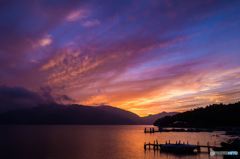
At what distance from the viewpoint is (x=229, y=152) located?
49.8 m

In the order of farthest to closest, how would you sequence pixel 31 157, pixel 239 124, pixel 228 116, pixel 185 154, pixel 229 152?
pixel 228 116, pixel 239 124, pixel 31 157, pixel 185 154, pixel 229 152

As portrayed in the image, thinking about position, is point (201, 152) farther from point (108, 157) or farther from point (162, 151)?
point (108, 157)

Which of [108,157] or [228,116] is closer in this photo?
[108,157]

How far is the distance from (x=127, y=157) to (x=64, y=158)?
16.5 m

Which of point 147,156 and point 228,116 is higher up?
point 228,116

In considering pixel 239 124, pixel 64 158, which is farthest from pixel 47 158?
pixel 239 124

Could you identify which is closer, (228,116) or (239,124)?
(239,124)

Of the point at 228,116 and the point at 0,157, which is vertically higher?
the point at 228,116

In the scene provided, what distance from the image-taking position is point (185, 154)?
71.6 metres

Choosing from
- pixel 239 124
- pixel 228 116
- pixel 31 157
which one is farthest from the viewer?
pixel 228 116

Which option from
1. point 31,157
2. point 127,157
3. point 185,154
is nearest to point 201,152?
point 185,154

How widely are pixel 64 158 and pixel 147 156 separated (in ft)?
71.1

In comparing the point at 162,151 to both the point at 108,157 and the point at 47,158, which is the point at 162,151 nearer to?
the point at 108,157

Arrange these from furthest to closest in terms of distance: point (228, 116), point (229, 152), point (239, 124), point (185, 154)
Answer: point (228, 116), point (239, 124), point (185, 154), point (229, 152)
